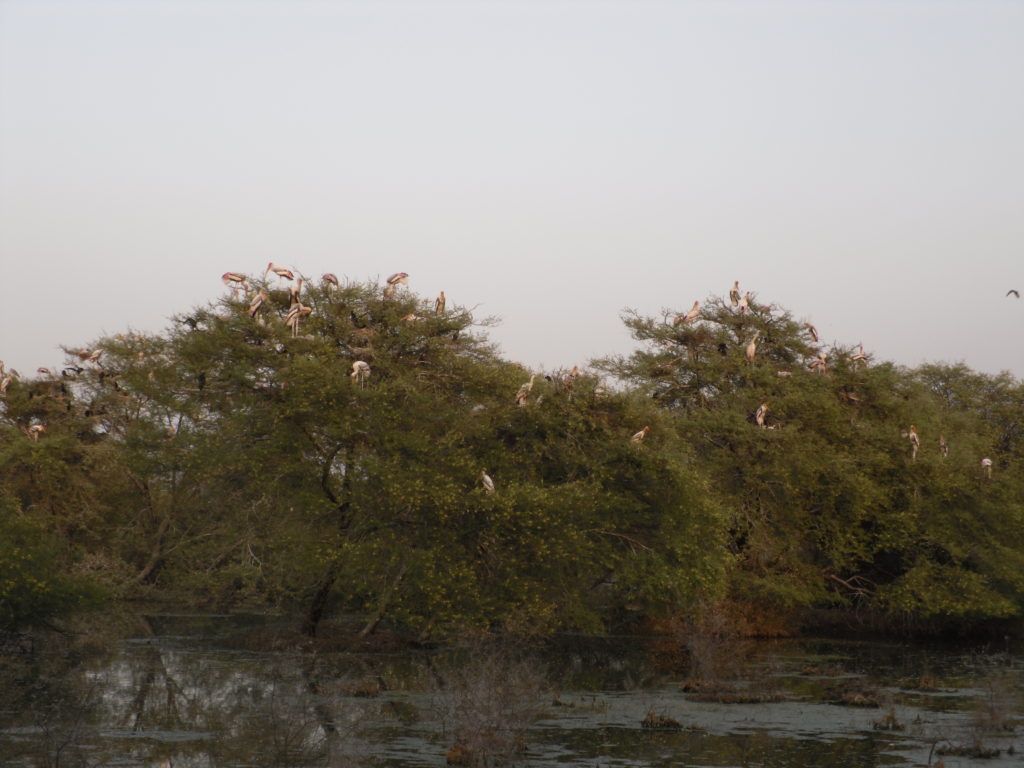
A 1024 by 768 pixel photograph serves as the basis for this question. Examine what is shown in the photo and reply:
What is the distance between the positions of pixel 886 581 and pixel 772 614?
470 cm

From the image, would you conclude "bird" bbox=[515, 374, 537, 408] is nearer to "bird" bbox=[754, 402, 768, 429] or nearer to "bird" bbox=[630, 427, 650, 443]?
"bird" bbox=[630, 427, 650, 443]

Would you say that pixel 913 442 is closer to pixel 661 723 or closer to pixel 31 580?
pixel 661 723

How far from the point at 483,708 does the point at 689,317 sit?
1043 inches

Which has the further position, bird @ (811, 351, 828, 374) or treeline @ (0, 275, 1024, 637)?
bird @ (811, 351, 828, 374)

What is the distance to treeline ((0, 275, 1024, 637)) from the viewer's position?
2650cm

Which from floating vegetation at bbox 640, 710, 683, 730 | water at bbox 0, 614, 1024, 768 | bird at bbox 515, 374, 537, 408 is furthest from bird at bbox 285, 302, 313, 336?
floating vegetation at bbox 640, 710, 683, 730

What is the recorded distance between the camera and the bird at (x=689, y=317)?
4000 cm

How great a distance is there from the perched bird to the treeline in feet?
0.18

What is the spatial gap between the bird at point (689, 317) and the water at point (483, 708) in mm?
13398

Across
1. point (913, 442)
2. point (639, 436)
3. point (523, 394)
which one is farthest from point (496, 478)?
point (913, 442)

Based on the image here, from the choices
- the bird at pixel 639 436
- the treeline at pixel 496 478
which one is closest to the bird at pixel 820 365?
the treeline at pixel 496 478

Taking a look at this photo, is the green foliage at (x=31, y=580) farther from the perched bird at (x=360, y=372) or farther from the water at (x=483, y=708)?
the perched bird at (x=360, y=372)

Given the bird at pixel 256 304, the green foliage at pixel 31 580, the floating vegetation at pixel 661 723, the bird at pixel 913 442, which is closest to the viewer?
the floating vegetation at pixel 661 723

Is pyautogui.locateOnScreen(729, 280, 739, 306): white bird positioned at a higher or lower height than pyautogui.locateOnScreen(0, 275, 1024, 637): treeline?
higher
